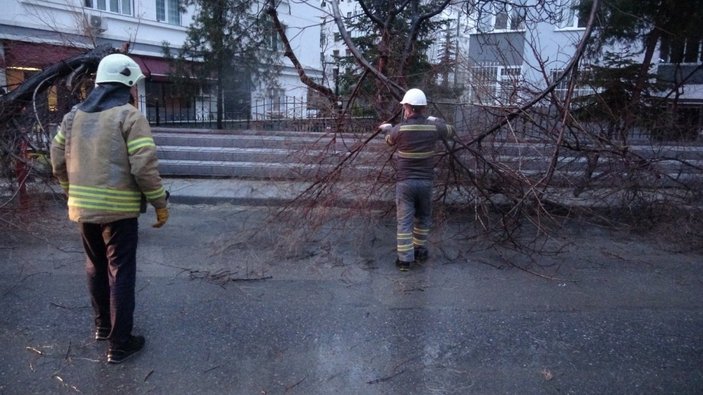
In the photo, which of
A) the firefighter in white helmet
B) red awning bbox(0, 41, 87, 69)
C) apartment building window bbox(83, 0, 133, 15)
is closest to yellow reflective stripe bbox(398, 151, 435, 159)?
the firefighter in white helmet

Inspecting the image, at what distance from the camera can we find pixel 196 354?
372 centimetres

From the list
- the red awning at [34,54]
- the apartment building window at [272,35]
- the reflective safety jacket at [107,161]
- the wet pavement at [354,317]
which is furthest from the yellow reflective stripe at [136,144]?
the apartment building window at [272,35]

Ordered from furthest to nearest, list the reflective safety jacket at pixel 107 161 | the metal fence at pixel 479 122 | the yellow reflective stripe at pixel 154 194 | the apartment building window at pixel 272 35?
1. the apartment building window at pixel 272 35
2. the metal fence at pixel 479 122
3. the yellow reflective stripe at pixel 154 194
4. the reflective safety jacket at pixel 107 161

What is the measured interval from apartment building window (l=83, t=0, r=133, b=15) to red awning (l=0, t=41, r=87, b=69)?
39.5ft

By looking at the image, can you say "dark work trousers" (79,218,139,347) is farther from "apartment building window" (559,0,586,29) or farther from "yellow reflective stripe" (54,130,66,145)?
"apartment building window" (559,0,586,29)

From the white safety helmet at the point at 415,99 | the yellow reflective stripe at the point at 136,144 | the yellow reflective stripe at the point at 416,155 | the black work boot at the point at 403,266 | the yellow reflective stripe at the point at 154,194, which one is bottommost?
the black work boot at the point at 403,266

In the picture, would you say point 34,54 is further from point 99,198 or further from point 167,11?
point 167,11

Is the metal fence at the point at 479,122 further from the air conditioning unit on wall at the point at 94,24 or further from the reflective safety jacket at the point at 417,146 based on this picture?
the air conditioning unit on wall at the point at 94,24

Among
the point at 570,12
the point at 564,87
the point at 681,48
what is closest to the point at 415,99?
the point at 564,87

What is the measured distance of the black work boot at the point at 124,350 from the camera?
3.58 m

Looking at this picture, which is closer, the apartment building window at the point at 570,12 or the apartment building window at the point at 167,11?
the apartment building window at the point at 570,12

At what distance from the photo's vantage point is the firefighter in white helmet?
→ 3.43m

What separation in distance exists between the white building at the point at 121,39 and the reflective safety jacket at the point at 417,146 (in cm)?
259

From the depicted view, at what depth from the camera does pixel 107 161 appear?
3426mm
